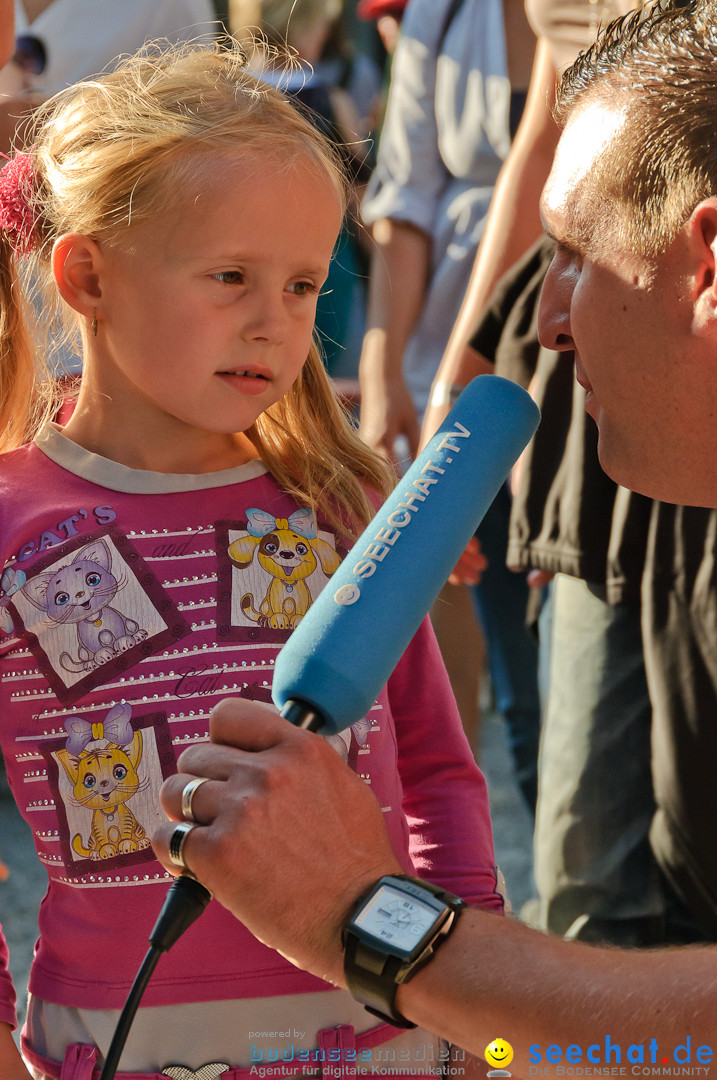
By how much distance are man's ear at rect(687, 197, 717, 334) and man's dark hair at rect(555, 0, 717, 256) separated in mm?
25

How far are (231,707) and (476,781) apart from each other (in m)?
0.55

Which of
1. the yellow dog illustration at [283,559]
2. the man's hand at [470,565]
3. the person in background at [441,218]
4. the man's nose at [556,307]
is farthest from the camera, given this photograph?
the person in background at [441,218]

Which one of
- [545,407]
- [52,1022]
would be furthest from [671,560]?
[52,1022]

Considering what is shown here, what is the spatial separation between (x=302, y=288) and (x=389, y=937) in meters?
0.84

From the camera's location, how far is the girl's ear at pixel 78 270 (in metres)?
1.66

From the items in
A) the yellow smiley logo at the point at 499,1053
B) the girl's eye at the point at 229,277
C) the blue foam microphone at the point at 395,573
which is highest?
the girl's eye at the point at 229,277

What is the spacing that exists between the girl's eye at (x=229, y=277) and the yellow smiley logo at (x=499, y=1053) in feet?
3.08

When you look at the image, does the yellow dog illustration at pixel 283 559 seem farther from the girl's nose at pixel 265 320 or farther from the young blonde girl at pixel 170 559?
the girl's nose at pixel 265 320

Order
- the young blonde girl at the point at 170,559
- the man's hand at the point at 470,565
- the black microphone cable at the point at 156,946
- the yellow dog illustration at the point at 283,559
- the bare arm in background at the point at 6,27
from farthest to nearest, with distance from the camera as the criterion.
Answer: the man's hand at the point at 470,565, the bare arm in background at the point at 6,27, the yellow dog illustration at the point at 283,559, the young blonde girl at the point at 170,559, the black microphone cable at the point at 156,946

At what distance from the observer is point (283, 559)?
1.62 metres

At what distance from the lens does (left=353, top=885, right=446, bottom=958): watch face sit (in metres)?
1.25

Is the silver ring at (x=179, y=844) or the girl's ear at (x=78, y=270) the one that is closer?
the silver ring at (x=179, y=844)

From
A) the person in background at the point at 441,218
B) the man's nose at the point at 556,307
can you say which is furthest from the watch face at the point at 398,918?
the person in background at the point at 441,218

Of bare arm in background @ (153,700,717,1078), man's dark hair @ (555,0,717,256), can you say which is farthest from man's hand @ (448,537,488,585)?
bare arm in background @ (153,700,717,1078)
